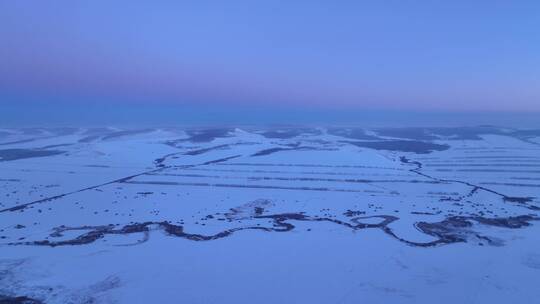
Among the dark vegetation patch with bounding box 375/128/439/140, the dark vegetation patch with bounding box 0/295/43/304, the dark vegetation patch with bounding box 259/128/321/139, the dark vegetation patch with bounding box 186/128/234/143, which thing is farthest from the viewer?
the dark vegetation patch with bounding box 259/128/321/139

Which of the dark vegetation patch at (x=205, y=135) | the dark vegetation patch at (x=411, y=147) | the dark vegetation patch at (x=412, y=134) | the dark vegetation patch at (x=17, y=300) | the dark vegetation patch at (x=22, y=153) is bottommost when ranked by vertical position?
the dark vegetation patch at (x=22, y=153)

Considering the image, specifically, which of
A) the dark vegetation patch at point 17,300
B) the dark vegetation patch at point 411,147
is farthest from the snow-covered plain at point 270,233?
the dark vegetation patch at point 411,147

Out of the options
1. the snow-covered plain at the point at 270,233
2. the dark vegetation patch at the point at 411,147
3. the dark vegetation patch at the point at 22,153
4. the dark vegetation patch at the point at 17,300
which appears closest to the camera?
the dark vegetation patch at the point at 17,300

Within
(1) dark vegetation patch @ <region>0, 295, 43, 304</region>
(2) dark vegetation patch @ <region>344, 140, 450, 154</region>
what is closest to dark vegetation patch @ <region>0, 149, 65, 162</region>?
(1) dark vegetation patch @ <region>0, 295, 43, 304</region>

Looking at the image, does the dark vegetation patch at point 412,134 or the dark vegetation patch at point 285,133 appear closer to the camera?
the dark vegetation patch at point 412,134

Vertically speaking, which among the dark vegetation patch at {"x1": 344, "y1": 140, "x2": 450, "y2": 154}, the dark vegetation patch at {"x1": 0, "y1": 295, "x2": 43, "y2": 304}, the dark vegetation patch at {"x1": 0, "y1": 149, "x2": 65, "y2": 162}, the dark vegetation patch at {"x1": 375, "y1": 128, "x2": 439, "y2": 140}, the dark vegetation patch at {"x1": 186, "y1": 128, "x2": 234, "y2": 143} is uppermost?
the dark vegetation patch at {"x1": 375, "y1": 128, "x2": 439, "y2": 140}

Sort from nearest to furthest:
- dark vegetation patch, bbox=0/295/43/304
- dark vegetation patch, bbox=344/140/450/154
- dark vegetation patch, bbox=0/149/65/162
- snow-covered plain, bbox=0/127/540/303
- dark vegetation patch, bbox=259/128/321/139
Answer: dark vegetation patch, bbox=0/295/43/304, snow-covered plain, bbox=0/127/540/303, dark vegetation patch, bbox=0/149/65/162, dark vegetation patch, bbox=344/140/450/154, dark vegetation patch, bbox=259/128/321/139

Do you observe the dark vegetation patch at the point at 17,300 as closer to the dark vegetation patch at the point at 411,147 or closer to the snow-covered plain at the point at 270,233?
the snow-covered plain at the point at 270,233

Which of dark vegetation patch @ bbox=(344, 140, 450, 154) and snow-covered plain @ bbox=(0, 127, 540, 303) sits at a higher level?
dark vegetation patch @ bbox=(344, 140, 450, 154)

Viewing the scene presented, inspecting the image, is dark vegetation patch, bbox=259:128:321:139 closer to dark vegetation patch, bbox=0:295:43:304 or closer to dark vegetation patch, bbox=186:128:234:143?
dark vegetation patch, bbox=186:128:234:143
